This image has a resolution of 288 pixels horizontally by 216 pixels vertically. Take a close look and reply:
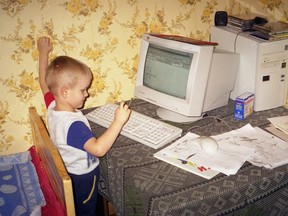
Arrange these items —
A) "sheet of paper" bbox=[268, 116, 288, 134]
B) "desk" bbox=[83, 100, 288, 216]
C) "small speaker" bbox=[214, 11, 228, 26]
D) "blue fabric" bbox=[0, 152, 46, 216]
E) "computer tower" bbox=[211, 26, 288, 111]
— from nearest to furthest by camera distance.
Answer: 1. "desk" bbox=[83, 100, 288, 216]
2. "blue fabric" bbox=[0, 152, 46, 216]
3. "sheet of paper" bbox=[268, 116, 288, 134]
4. "computer tower" bbox=[211, 26, 288, 111]
5. "small speaker" bbox=[214, 11, 228, 26]

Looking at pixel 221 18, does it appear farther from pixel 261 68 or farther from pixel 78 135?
pixel 78 135

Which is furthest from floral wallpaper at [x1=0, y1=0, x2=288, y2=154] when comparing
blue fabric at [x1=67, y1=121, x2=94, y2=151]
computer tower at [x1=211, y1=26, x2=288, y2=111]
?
blue fabric at [x1=67, y1=121, x2=94, y2=151]

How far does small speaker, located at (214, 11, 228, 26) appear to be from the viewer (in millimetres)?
1815

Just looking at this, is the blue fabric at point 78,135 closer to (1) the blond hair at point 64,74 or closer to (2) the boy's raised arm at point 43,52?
(1) the blond hair at point 64,74

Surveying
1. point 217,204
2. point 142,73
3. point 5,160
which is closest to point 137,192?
point 217,204

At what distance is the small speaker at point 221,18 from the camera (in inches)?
71.5

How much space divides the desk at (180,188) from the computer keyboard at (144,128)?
4 cm

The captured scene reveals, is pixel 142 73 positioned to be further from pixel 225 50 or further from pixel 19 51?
pixel 19 51

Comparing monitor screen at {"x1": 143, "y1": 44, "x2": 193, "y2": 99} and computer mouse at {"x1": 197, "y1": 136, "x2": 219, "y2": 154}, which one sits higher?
monitor screen at {"x1": 143, "y1": 44, "x2": 193, "y2": 99}

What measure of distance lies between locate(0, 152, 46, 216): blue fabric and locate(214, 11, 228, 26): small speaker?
4.13 ft

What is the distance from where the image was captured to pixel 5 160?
5.15ft

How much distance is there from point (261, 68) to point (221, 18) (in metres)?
0.43

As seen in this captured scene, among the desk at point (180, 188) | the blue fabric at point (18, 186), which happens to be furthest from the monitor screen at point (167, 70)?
the blue fabric at point (18, 186)

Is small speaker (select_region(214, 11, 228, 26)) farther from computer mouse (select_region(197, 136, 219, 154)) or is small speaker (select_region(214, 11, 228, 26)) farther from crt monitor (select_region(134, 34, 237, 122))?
Answer: computer mouse (select_region(197, 136, 219, 154))
